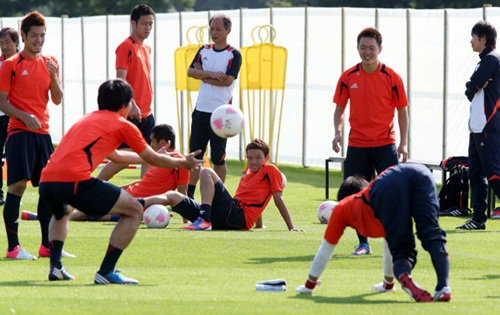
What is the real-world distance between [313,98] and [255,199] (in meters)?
10.6

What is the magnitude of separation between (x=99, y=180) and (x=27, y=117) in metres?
2.08

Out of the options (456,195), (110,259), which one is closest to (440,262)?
(110,259)

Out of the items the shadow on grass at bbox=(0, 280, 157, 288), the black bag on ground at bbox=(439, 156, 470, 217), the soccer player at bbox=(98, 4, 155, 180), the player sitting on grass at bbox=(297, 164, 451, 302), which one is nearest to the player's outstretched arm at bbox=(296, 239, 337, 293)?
the player sitting on grass at bbox=(297, 164, 451, 302)

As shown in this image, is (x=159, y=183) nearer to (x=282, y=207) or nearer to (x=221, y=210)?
(x=221, y=210)

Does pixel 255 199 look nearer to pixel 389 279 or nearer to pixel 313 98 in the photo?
pixel 389 279

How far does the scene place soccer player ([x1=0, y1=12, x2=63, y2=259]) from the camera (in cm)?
1090

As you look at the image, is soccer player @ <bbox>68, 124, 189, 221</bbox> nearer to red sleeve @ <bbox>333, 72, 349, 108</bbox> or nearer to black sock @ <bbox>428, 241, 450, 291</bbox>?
red sleeve @ <bbox>333, 72, 349, 108</bbox>

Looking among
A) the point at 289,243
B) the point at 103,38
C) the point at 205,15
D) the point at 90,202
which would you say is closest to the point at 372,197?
the point at 90,202

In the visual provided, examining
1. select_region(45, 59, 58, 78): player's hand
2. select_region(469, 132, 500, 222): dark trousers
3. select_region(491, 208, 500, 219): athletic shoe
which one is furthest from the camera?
select_region(491, 208, 500, 219): athletic shoe

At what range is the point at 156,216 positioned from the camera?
1355 cm

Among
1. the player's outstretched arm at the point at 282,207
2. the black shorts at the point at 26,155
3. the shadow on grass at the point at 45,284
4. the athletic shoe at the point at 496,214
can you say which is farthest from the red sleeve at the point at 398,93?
the athletic shoe at the point at 496,214

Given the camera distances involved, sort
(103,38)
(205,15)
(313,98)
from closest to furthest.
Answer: (313,98), (205,15), (103,38)

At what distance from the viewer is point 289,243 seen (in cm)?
1228

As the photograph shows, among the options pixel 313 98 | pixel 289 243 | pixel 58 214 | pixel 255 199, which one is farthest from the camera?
pixel 313 98
